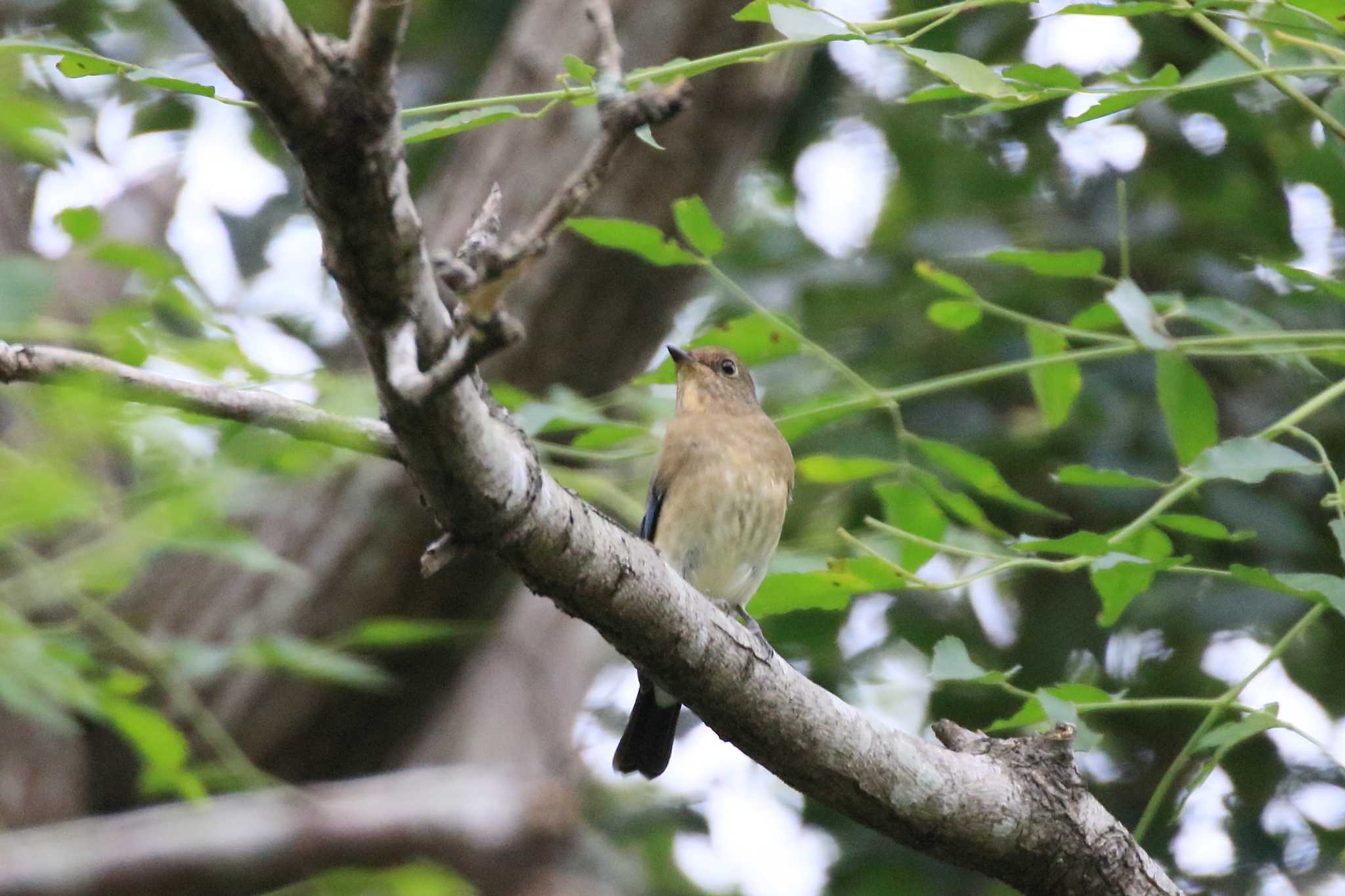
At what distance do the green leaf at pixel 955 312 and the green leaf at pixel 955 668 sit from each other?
0.80 metres

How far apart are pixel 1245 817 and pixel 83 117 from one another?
4989mm

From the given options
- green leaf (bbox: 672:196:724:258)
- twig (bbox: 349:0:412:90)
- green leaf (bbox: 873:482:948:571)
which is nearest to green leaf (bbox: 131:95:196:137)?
green leaf (bbox: 672:196:724:258)

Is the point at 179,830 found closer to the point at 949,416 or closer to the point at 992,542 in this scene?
the point at 992,542

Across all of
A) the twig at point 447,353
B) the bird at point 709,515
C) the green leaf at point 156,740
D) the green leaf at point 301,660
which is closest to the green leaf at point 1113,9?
the twig at point 447,353

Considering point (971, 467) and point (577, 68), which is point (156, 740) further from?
point (577, 68)

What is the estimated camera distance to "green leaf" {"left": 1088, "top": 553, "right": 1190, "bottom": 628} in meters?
2.35

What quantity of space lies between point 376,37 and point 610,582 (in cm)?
96

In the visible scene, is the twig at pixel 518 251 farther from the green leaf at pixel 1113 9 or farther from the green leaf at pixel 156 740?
the green leaf at pixel 156 740

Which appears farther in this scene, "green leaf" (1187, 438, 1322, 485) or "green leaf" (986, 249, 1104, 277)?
"green leaf" (986, 249, 1104, 277)

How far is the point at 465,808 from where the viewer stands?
11.2 ft

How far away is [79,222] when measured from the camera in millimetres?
3273

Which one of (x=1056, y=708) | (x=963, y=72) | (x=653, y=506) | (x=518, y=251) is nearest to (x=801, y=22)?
(x=963, y=72)

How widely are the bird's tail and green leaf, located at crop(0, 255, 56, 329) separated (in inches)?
70.5

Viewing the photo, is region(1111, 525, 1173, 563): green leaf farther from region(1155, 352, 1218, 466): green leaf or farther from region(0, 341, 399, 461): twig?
region(0, 341, 399, 461): twig
